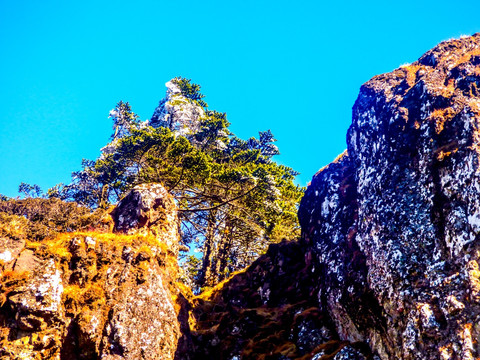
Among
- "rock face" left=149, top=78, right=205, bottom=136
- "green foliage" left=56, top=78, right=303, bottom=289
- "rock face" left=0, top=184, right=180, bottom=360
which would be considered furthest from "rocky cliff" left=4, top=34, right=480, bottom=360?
"rock face" left=149, top=78, right=205, bottom=136

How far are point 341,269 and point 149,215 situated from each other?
356 inches

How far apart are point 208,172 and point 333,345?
39.5ft

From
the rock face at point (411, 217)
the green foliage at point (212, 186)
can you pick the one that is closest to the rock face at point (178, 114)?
the green foliage at point (212, 186)

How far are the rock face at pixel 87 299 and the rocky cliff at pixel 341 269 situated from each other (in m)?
0.04

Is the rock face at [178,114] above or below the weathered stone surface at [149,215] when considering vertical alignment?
above

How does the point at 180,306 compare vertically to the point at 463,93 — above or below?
below

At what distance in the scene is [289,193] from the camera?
2328cm

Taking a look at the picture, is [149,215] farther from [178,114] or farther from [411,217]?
[178,114]

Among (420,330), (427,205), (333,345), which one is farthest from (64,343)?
(427,205)

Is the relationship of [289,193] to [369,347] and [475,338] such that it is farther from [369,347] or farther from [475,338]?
[475,338]

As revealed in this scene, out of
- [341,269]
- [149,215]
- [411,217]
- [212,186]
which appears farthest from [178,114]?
[411,217]

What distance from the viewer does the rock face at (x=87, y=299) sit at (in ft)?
34.1

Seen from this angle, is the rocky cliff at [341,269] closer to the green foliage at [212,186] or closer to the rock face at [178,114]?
the green foliage at [212,186]

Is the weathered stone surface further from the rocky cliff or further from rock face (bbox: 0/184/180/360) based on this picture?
rock face (bbox: 0/184/180/360)
